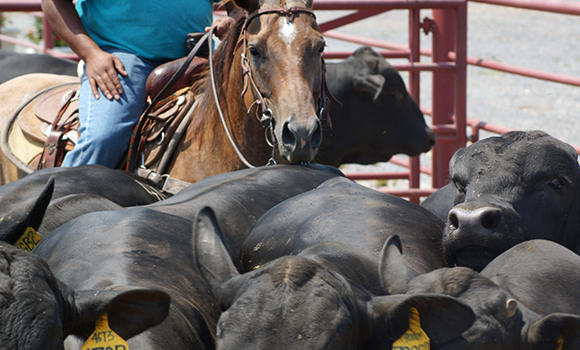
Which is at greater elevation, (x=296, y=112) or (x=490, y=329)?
(x=296, y=112)

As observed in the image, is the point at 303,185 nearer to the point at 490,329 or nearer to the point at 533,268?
the point at 533,268

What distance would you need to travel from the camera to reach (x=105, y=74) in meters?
4.05

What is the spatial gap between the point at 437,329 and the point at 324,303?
0.30 m

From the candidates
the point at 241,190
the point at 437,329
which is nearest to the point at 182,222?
the point at 241,190

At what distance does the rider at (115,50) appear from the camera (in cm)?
402

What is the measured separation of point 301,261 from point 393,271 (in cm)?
33

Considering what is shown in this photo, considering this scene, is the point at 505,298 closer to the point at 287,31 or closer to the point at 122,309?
the point at 122,309

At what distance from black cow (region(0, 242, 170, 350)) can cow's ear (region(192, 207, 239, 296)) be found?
0.44ft

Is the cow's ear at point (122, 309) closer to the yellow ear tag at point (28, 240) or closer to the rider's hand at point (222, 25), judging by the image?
the yellow ear tag at point (28, 240)

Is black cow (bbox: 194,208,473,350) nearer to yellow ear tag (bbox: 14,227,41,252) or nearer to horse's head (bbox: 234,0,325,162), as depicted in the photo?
yellow ear tag (bbox: 14,227,41,252)

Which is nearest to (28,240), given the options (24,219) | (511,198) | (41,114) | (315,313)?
(24,219)

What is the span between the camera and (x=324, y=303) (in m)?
1.73

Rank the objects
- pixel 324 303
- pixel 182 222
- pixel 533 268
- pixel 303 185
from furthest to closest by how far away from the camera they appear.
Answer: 1. pixel 303 185
2. pixel 182 222
3. pixel 533 268
4. pixel 324 303

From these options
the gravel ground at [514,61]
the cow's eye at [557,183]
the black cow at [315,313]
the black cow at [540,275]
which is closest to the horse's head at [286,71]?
the cow's eye at [557,183]
